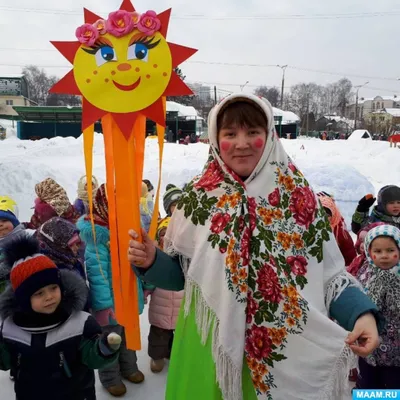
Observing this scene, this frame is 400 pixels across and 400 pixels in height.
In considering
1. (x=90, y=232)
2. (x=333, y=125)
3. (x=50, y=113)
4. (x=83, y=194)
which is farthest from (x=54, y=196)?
(x=333, y=125)

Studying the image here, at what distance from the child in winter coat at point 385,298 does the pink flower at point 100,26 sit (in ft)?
6.41

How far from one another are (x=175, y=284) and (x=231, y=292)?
0.96 ft

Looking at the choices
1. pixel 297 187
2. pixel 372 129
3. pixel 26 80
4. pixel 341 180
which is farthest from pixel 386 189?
pixel 26 80

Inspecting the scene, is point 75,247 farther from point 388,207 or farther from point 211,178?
point 388,207

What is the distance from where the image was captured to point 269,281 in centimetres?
135

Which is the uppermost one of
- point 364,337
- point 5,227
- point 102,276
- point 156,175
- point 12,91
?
point 12,91

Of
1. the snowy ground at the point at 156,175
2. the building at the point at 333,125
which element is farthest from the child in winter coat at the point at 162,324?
the building at the point at 333,125

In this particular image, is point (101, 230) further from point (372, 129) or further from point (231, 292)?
point (372, 129)

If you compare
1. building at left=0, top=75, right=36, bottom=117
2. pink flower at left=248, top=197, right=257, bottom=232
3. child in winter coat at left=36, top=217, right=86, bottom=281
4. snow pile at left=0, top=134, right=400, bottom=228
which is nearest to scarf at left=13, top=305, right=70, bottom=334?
child in winter coat at left=36, top=217, right=86, bottom=281

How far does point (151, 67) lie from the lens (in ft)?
5.22

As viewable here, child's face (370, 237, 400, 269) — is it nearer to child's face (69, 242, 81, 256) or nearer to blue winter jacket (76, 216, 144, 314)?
blue winter jacket (76, 216, 144, 314)

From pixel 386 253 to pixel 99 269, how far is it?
1.92 meters

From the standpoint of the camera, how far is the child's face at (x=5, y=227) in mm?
2924

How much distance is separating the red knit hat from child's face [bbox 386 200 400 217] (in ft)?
8.96
